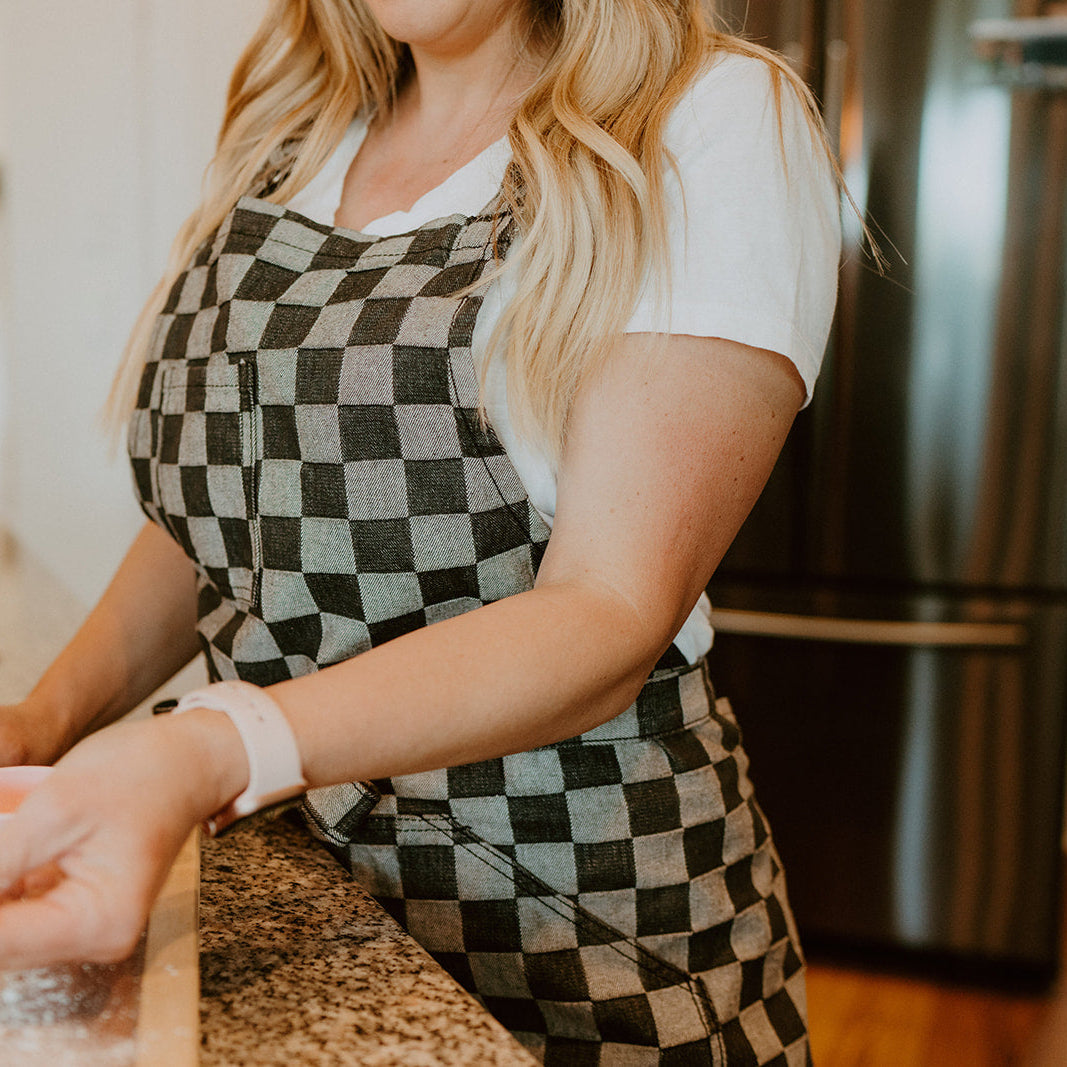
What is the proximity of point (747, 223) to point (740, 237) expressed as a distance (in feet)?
0.03

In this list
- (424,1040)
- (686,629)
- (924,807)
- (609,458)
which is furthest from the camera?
(924,807)

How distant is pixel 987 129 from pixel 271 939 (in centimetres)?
183

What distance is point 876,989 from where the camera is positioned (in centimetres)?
209

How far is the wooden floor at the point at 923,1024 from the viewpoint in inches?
74.0

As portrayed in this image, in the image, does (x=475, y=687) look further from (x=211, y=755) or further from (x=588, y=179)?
(x=588, y=179)

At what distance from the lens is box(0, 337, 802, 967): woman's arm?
0.44m

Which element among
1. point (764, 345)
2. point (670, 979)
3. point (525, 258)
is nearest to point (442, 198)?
point (525, 258)

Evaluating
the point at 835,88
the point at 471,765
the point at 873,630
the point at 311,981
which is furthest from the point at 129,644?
the point at 835,88

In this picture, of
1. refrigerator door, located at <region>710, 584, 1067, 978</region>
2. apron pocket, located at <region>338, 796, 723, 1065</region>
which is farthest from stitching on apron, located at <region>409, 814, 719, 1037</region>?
refrigerator door, located at <region>710, 584, 1067, 978</region>

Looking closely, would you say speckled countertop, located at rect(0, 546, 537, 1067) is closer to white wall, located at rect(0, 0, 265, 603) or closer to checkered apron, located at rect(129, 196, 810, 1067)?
checkered apron, located at rect(129, 196, 810, 1067)

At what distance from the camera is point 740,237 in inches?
26.7

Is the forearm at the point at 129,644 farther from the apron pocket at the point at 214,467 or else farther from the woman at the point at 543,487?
the apron pocket at the point at 214,467

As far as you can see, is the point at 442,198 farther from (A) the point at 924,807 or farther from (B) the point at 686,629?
(A) the point at 924,807

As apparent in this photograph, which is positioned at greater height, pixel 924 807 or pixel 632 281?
pixel 632 281
